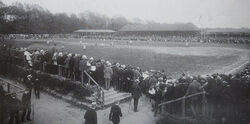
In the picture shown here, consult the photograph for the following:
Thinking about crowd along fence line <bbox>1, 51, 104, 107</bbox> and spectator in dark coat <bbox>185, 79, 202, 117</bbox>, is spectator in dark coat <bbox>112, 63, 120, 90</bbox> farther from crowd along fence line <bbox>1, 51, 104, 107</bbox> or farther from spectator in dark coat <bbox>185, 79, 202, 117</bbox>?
spectator in dark coat <bbox>185, 79, 202, 117</bbox>

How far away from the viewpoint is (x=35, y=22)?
260 feet

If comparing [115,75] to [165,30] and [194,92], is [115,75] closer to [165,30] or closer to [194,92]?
[194,92]

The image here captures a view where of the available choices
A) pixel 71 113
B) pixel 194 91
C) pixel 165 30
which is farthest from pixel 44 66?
pixel 165 30

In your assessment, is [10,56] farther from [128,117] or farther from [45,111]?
[128,117]

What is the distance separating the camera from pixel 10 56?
61.7 feet

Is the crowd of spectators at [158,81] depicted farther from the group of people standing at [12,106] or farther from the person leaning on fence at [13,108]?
the person leaning on fence at [13,108]

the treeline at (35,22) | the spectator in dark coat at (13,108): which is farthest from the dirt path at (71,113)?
the treeline at (35,22)

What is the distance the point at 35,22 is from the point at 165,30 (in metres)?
41.9

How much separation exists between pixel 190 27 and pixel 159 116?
2376 inches

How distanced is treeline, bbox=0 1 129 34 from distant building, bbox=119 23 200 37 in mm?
26099

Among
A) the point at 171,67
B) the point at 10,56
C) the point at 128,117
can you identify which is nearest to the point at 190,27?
the point at 171,67

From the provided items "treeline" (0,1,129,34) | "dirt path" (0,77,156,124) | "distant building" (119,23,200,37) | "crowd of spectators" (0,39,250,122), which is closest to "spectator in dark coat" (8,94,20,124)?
"dirt path" (0,77,156,124)

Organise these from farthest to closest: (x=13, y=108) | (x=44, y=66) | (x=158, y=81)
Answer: (x=44, y=66) → (x=158, y=81) → (x=13, y=108)

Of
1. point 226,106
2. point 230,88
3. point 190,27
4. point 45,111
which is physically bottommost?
point 45,111
